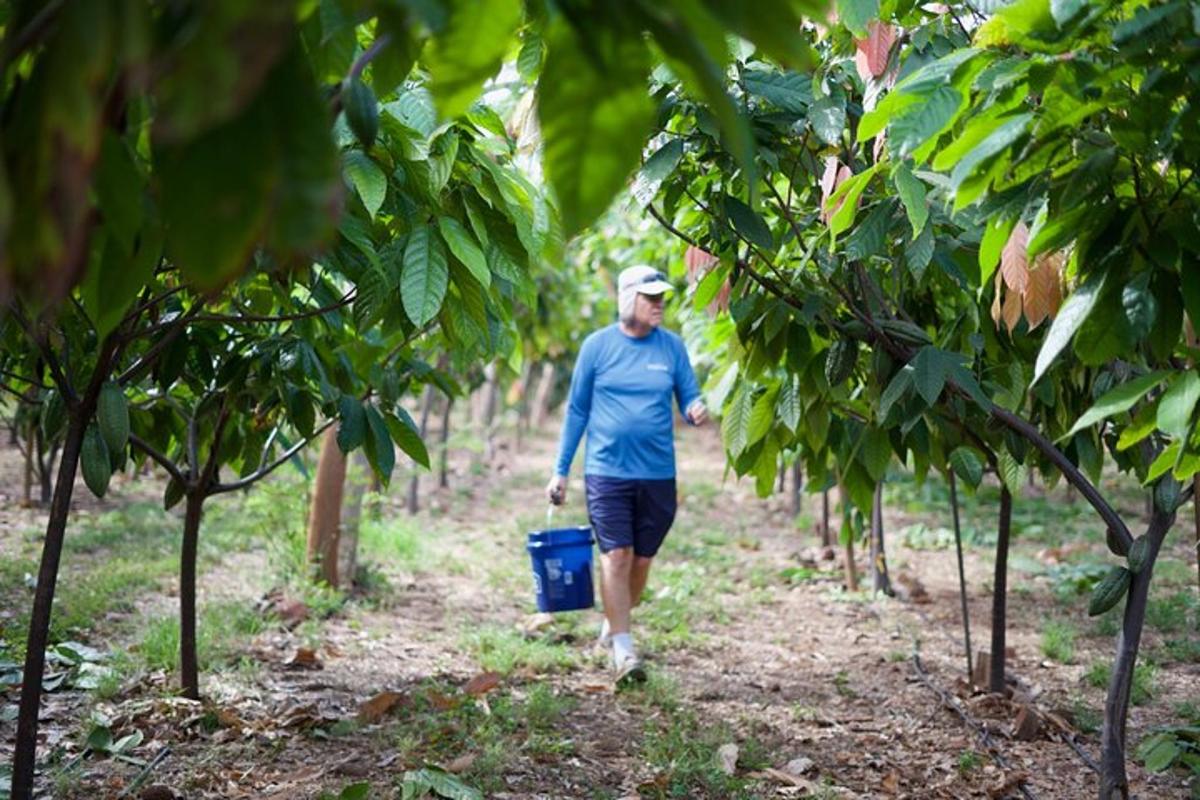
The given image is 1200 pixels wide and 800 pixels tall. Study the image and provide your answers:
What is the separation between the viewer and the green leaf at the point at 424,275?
196 cm

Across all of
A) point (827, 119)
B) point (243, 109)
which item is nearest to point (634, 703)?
point (827, 119)

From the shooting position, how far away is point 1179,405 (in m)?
1.38

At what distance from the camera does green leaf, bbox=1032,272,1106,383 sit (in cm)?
139

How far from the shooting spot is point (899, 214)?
96.3 inches

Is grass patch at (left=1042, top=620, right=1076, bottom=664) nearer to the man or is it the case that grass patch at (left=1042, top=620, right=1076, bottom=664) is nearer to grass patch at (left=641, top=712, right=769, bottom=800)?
the man

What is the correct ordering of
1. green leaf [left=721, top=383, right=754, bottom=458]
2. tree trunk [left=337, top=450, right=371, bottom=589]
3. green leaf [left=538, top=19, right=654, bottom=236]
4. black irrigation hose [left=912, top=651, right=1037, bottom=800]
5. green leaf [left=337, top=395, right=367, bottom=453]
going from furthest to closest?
tree trunk [left=337, top=450, right=371, bottom=589] < green leaf [left=721, top=383, right=754, bottom=458] < black irrigation hose [left=912, top=651, right=1037, bottom=800] < green leaf [left=337, top=395, right=367, bottom=453] < green leaf [left=538, top=19, right=654, bottom=236]

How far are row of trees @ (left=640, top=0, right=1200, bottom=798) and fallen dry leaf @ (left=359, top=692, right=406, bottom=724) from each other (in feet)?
4.72

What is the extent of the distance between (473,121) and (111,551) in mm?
5158

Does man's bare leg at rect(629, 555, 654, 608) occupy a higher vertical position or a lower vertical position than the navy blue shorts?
lower

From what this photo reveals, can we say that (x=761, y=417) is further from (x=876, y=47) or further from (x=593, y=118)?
(x=593, y=118)

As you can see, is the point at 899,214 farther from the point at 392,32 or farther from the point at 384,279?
the point at 392,32

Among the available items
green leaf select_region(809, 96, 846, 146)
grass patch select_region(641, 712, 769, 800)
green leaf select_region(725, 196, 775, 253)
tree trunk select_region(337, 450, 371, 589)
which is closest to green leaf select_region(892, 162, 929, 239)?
green leaf select_region(809, 96, 846, 146)

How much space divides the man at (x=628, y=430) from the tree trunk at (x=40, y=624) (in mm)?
2680

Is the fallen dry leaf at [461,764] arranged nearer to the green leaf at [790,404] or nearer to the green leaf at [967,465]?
the green leaf at [790,404]
